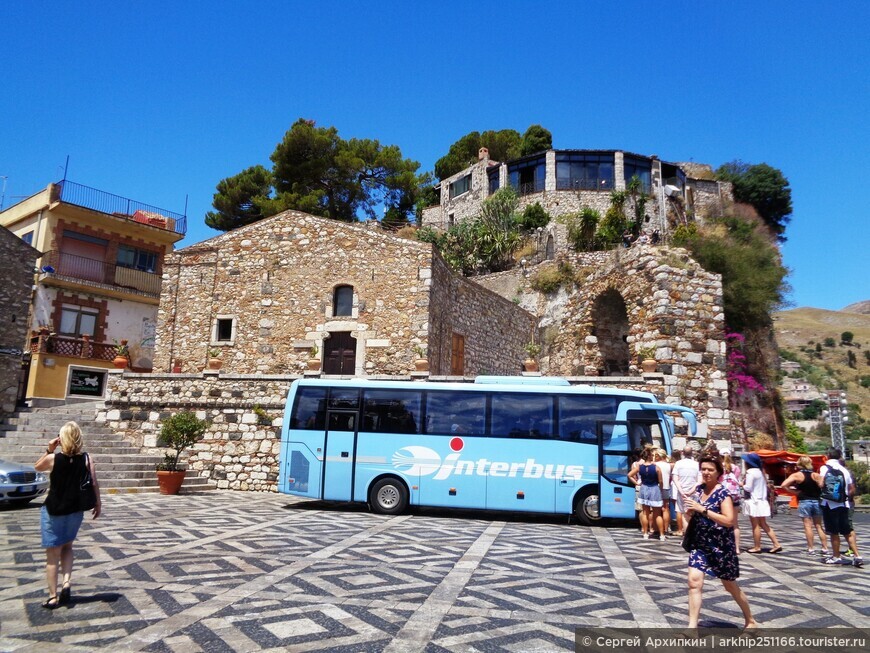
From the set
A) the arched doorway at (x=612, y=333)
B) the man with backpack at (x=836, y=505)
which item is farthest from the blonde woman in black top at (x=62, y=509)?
the arched doorway at (x=612, y=333)

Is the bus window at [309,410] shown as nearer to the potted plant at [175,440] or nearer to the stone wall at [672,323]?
the potted plant at [175,440]

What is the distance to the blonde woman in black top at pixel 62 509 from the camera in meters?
5.01

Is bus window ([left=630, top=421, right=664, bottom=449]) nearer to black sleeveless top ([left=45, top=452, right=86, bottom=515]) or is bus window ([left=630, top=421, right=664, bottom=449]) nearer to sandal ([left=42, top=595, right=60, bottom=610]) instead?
black sleeveless top ([left=45, top=452, right=86, bottom=515])

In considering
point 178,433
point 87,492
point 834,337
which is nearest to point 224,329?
point 178,433

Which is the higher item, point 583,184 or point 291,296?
point 583,184

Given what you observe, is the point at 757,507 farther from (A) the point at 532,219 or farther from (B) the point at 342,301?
(A) the point at 532,219

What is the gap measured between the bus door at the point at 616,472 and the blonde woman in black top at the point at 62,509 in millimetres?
8958

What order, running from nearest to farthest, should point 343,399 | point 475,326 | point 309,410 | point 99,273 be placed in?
point 343,399 → point 309,410 → point 475,326 → point 99,273

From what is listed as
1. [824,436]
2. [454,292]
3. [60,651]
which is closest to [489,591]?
[60,651]

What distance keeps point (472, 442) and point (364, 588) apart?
20.3 feet

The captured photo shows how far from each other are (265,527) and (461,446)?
4126mm

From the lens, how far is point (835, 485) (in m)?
8.15

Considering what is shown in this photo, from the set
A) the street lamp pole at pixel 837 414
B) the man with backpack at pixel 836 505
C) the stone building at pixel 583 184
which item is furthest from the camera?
the stone building at pixel 583 184

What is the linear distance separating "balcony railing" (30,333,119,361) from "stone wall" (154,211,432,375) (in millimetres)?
5776
